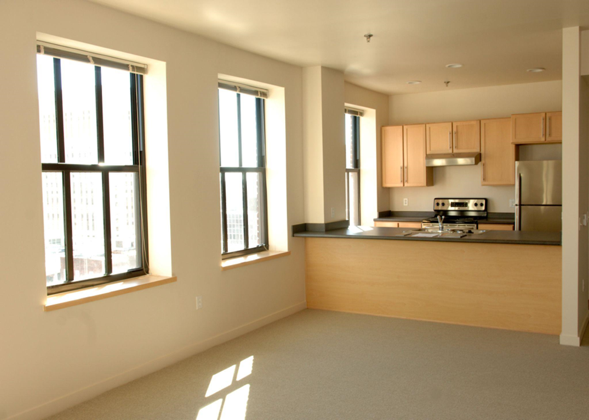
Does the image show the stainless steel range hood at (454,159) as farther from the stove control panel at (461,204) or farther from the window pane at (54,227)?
the window pane at (54,227)

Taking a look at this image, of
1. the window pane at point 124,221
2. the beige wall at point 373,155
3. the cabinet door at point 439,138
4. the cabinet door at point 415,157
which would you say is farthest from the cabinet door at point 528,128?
the window pane at point 124,221

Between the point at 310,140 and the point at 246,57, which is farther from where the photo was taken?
the point at 310,140

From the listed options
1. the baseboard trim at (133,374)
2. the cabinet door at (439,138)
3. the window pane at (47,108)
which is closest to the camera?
the baseboard trim at (133,374)

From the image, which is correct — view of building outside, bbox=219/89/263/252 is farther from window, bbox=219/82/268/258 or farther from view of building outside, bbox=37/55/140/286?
view of building outside, bbox=37/55/140/286

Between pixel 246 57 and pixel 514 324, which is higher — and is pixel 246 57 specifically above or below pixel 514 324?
above

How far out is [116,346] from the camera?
3666 millimetres

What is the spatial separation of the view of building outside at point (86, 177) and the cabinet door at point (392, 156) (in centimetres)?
414

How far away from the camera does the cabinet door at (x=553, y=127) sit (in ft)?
20.5

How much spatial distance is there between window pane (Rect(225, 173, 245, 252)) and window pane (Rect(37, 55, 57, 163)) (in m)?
1.76

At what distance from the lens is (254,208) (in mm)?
5363

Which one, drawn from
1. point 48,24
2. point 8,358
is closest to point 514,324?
point 8,358

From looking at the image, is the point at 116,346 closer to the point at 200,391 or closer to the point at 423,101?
the point at 200,391

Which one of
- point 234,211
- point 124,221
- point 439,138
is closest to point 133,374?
point 124,221

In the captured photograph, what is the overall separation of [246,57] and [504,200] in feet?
13.3
